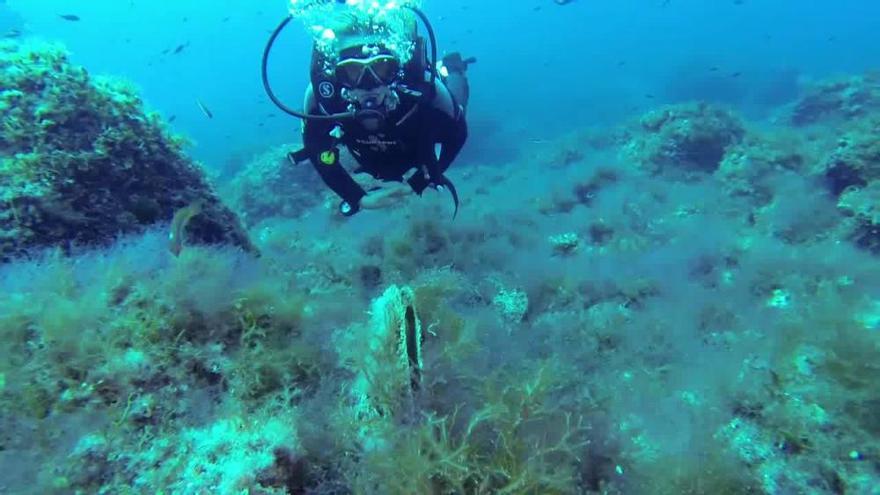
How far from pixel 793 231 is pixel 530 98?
36.1m

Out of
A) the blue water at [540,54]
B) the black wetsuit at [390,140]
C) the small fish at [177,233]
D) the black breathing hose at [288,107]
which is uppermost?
the black breathing hose at [288,107]

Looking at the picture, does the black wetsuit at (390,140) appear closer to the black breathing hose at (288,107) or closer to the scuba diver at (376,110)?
the scuba diver at (376,110)

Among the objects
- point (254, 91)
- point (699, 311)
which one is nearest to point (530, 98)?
point (699, 311)

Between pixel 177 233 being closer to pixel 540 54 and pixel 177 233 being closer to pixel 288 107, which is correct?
pixel 288 107

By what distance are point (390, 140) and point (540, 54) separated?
71483 millimetres

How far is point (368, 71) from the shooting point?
5.02 meters

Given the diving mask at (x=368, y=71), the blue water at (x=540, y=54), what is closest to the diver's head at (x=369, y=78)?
the diving mask at (x=368, y=71)

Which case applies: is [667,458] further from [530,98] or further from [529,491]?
[530,98]

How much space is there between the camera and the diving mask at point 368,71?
5.01 m

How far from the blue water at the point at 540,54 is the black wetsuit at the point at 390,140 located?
2489 millimetres

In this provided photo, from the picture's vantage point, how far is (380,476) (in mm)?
2074

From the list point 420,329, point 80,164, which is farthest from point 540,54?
point 420,329

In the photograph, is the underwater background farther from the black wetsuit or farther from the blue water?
the blue water

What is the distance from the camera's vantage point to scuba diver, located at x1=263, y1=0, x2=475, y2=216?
511cm
